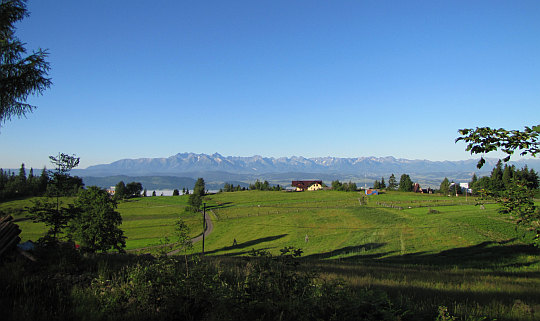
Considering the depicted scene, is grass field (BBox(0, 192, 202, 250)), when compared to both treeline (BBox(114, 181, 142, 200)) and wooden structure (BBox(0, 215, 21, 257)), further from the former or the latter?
treeline (BBox(114, 181, 142, 200))

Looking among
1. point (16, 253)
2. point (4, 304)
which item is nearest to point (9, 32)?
point (16, 253)

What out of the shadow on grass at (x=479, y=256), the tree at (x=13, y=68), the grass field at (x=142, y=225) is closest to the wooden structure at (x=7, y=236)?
the tree at (x=13, y=68)

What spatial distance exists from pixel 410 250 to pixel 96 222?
1253 inches

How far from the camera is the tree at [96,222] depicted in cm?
2612

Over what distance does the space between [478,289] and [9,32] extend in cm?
1533

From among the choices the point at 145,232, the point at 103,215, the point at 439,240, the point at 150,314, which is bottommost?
the point at 145,232

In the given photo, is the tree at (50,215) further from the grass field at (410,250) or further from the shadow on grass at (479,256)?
the shadow on grass at (479,256)

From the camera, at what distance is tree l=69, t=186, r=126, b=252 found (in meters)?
26.1

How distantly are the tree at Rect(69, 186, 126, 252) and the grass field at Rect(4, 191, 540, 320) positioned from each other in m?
10.2

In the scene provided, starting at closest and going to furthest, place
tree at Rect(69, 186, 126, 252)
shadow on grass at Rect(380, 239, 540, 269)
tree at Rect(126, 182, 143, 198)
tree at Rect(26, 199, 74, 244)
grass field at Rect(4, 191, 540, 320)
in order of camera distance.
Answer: grass field at Rect(4, 191, 540, 320) → tree at Rect(26, 199, 74, 244) → shadow on grass at Rect(380, 239, 540, 269) → tree at Rect(69, 186, 126, 252) → tree at Rect(126, 182, 143, 198)

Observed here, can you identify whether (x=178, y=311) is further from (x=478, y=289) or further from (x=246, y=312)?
(x=478, y=289)

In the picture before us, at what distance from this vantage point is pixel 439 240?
37375mm

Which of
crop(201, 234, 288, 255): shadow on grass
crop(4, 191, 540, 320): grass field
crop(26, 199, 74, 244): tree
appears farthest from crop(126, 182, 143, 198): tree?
crop(26, 199, 74, 244): tree

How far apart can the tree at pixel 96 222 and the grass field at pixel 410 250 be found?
10.2 metres
